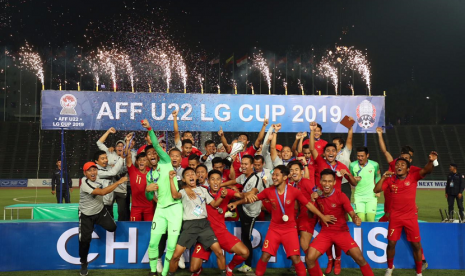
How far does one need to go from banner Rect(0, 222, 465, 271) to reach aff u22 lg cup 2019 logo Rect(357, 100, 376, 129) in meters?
10.4

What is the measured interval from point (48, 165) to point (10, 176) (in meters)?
6.25

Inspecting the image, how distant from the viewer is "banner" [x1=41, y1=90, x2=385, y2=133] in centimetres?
1811

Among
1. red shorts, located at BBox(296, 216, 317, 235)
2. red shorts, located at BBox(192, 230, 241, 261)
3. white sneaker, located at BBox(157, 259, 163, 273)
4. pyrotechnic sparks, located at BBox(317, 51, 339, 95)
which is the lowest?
white sneaker, located at BBox(157, 259, 163, 273)

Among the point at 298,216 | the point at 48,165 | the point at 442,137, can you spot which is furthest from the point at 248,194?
the point at 442,137

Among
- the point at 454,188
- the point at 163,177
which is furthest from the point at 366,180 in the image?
the point at 454,188

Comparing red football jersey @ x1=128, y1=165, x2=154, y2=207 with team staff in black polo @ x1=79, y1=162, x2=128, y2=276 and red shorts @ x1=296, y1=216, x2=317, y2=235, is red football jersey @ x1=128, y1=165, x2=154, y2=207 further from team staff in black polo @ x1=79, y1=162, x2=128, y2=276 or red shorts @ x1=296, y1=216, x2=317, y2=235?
red shorts @ x1=296, y1=216, x2=317, y2=235

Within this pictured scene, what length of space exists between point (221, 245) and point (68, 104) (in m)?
11.6

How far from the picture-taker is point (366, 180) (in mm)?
10367

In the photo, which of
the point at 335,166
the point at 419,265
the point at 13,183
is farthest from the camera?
the point at 13,183

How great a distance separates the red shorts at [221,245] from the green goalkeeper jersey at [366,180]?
3.30 metres

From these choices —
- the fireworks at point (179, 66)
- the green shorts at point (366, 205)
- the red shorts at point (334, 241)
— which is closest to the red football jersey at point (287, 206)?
the red shorts at point (334, 241)

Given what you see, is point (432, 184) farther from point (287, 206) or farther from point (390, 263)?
point (287, 206)

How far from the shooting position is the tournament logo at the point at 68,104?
17969 mm

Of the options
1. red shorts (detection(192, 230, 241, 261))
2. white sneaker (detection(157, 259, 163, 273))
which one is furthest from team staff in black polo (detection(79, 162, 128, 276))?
red shorts (detection(192, 230, 241, 261))
